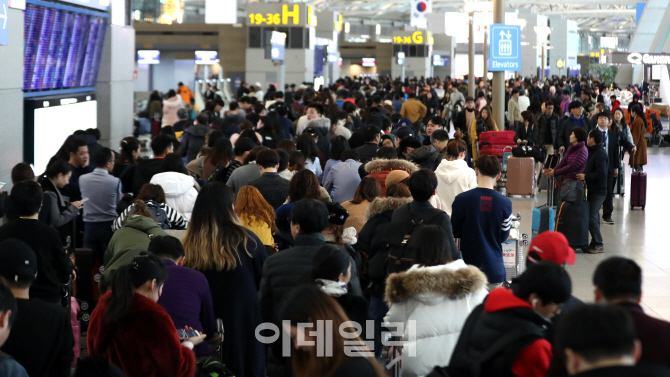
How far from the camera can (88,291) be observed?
239 inches

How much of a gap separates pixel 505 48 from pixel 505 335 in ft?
35.0

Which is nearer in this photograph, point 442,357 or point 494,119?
point 442,357

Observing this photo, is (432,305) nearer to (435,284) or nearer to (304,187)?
(435,284)

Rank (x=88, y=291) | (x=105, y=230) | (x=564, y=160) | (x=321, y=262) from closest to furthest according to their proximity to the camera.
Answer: (x=321, y=262), (x=88, y=291), (x=105, y=230), (x=564, y=160)

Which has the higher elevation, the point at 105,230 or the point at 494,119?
the point at 494,119

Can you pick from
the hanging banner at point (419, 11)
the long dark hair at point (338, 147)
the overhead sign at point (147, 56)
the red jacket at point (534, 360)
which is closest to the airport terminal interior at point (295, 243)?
the red jacket at point (534, 360)

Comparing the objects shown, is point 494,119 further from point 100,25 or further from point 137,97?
point 137,97

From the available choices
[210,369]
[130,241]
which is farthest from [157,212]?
[210,369]

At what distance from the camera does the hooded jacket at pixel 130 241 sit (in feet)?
15.5

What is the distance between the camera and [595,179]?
29.4 feet

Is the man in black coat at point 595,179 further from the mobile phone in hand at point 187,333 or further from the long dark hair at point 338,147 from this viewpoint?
the mobile phone in hand at point 187,333

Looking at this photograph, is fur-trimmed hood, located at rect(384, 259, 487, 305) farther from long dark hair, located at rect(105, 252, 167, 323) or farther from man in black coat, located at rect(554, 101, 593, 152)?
man in black coat, located at rect(554, 101, 593, 152)

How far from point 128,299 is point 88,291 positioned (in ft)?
9.93

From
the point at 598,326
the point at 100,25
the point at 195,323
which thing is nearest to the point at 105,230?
the point at 195,323
